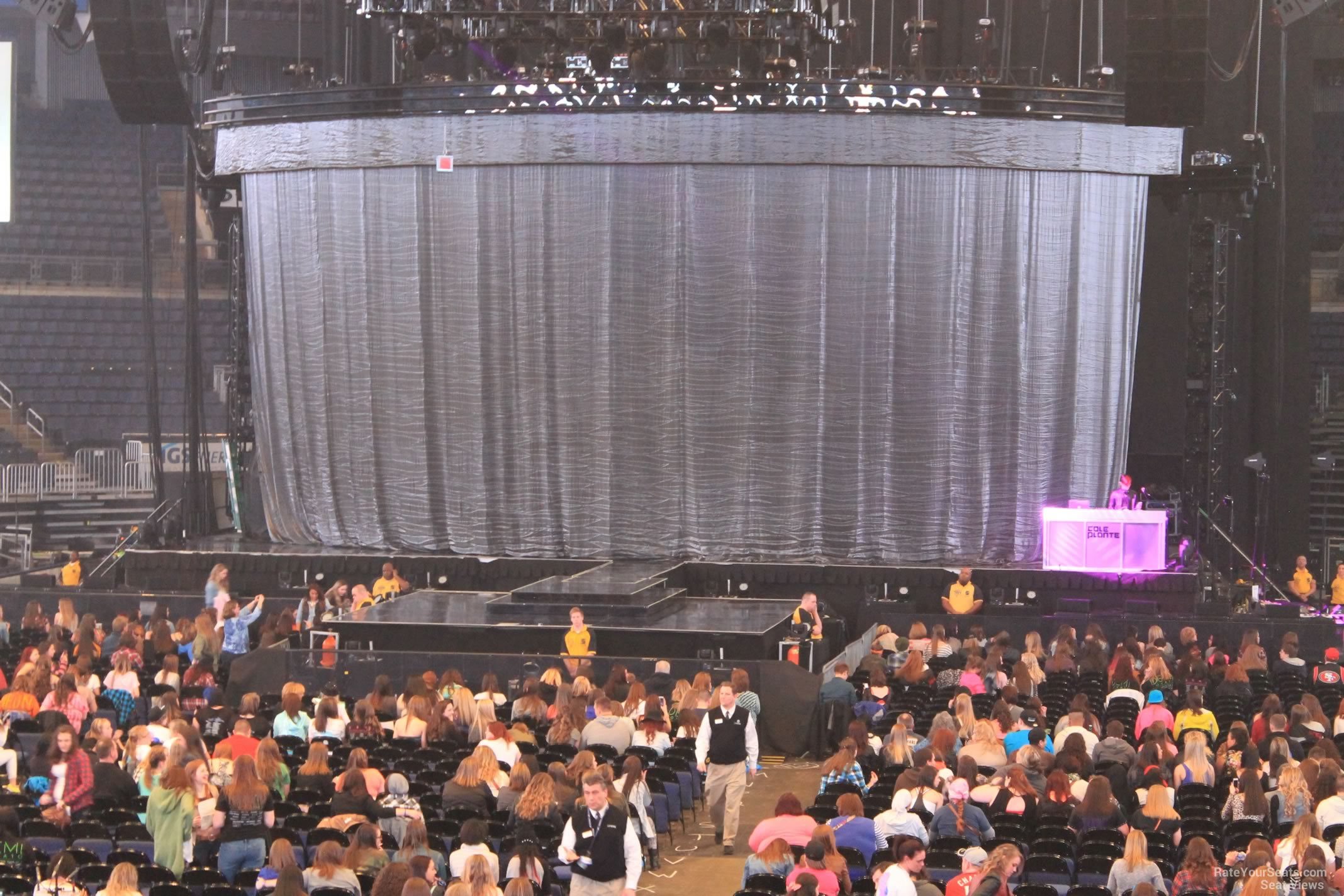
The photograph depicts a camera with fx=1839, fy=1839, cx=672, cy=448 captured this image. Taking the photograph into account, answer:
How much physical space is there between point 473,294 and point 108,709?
12.3m

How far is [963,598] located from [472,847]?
1298cm

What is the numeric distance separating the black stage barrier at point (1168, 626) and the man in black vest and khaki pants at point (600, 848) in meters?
11.2

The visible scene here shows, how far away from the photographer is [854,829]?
10.8 m

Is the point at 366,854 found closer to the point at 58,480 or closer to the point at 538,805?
the point at 538,805

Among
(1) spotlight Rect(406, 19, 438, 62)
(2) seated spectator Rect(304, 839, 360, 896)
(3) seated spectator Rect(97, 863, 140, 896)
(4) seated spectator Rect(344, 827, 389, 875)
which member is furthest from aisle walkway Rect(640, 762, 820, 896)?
(1) spotlight Rect(406, 19, 438, 62)

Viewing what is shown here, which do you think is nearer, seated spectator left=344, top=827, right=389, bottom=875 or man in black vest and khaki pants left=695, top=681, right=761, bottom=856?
seated spectator left=344, top=827, right=389, bottom=875

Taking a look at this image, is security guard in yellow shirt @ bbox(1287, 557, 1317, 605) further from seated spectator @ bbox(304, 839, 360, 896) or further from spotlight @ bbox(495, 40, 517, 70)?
seated spectator @ bbox(304, 839, 360, 896)

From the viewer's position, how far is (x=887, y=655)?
19078 millimetres

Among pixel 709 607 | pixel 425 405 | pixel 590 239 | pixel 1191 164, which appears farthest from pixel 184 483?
pixel 1191 164

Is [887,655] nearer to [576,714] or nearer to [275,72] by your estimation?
[576,714]

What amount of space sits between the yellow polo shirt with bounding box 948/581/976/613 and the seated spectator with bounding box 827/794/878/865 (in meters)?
Answer: 11.2

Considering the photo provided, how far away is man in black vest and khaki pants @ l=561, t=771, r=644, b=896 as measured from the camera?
31.1 feet

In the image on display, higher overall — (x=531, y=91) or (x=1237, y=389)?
(x=531, y=91)

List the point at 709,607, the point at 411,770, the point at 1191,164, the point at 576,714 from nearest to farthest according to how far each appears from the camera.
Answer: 1. the point at 411,770
2. the point at 576,714
3. the point at 709,607
4. the point at 1191,164
